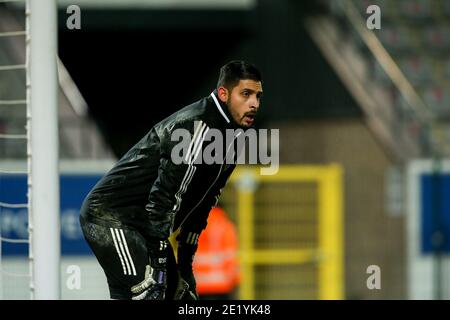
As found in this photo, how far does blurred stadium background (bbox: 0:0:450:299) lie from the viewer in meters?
10.2

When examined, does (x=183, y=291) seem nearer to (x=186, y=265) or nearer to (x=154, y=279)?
(x=186, y=265)

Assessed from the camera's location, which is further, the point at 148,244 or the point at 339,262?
the point at 339,262

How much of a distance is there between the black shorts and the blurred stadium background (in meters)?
6.22

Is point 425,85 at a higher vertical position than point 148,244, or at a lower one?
higher

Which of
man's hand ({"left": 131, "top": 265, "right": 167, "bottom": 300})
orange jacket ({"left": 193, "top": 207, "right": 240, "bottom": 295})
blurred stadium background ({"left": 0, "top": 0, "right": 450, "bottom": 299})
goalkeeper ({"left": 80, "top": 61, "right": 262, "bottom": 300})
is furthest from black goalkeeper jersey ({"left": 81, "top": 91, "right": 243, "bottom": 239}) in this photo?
blurred stadium background ({"left": 0, "top": 0, "right": 450, "bottom": 299})

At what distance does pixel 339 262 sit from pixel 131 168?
7104 millimetres

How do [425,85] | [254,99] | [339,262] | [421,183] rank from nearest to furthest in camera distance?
[254,99], [421,183], [339,262], [425,85]

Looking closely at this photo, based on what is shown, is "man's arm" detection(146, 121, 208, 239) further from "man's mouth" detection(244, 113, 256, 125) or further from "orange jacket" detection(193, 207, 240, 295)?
"orange jacket" detection(193, 207, 240, 295)

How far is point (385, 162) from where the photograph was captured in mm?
10742

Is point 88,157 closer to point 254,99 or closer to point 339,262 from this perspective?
point 339,262

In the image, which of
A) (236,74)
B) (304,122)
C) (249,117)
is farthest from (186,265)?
(304,122)

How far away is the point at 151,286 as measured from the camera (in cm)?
390

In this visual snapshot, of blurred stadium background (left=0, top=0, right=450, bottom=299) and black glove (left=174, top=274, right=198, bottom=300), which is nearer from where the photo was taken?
black glove (left=174, top=274, right=198, bottom=300)
